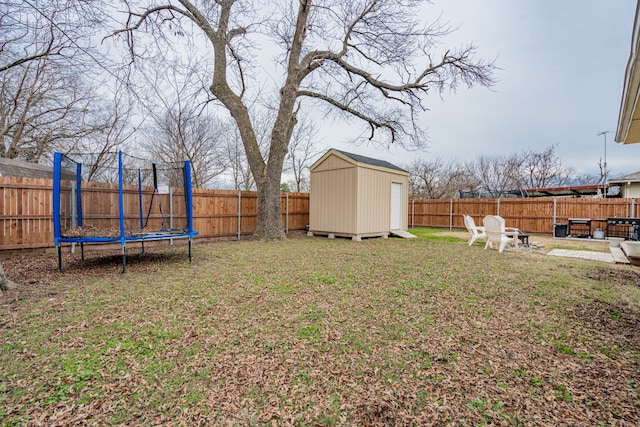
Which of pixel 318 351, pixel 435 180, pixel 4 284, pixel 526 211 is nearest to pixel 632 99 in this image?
pixel 318 351

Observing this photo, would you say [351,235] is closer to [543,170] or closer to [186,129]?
[186,129]

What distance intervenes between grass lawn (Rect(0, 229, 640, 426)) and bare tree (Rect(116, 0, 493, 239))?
18.8 feet

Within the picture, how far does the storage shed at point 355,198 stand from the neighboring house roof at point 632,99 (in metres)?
6.28

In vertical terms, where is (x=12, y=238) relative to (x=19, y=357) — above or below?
above

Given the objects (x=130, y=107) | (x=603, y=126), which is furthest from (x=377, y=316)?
(x=603, y=126)

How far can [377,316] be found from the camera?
119 inches

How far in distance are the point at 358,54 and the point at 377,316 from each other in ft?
31.7

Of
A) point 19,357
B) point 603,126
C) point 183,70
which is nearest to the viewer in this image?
point 19,357

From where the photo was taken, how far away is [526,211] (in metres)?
12.4

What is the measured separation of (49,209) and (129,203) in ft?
4.95

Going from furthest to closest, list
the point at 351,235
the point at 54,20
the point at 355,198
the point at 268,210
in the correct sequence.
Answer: the point at 351,235
the point at 355,198
the point at 268,210
the point at 54,20

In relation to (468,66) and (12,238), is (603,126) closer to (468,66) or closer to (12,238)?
(468,66)

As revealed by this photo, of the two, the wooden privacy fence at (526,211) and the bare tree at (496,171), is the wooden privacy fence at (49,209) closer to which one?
the wooden privacy fence at (526,211)

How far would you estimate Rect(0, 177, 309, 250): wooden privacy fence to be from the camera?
5898 millimetres
